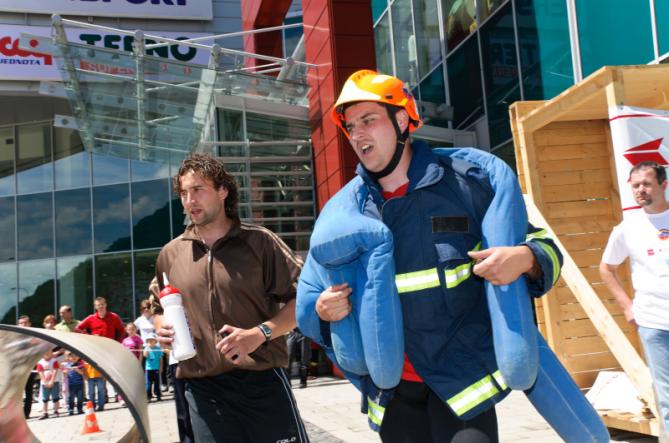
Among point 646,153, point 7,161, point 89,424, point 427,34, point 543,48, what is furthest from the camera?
point 7,161

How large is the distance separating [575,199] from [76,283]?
71.0ft

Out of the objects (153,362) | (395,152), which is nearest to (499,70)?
(153,362)

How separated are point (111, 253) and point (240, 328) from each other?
76.6ft

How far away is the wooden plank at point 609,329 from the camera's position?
5.63 meters

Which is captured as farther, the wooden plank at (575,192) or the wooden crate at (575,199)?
the wooden plank at (575,192)

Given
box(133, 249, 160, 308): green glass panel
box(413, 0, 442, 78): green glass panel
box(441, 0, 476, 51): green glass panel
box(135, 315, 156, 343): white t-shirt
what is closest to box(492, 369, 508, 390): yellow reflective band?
Answer: box(135, 315, 156, 343): white t-shirt

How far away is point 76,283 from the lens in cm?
2578

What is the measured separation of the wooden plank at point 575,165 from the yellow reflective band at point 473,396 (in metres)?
5.37

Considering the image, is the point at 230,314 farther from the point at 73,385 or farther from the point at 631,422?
the point at 73,385

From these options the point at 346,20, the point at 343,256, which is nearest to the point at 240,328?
the point at 343,256

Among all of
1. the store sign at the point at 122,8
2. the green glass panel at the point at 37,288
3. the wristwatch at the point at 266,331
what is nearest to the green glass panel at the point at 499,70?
the wristwatch at the point at 266,331

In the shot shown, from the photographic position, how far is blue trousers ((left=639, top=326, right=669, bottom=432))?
4.66m

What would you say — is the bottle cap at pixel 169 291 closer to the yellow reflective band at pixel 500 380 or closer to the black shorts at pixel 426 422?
the black shorts at pixel 426 422

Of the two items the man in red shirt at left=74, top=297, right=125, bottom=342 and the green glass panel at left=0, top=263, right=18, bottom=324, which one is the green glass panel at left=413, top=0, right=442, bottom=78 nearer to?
the man in red shirt at left=74, top=297, right=125, bottom=342
